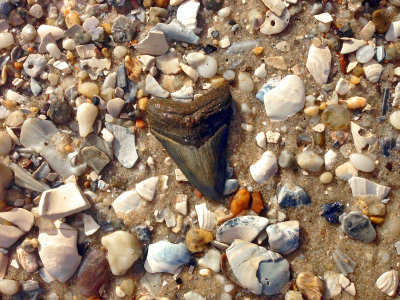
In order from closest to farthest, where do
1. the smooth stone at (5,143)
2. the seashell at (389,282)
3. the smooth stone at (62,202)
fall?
the seashell at (389,282), the smooth stone at (62,202), the smooth stone at (5,143)

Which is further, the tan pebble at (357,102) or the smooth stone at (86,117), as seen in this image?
the smooth stone at (86,117)

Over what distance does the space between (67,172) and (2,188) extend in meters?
0.46

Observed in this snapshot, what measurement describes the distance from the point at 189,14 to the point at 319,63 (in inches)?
38.5

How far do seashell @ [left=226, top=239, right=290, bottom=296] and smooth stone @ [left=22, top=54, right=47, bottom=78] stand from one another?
1.92 m

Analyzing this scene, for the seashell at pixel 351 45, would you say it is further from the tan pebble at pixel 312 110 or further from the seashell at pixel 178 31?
the seashell at pixel 178 31

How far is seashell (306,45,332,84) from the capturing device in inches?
108

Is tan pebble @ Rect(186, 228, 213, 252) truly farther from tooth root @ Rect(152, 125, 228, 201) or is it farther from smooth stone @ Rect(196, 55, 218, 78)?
smooth stone @ Rect(196, 55, 218, 78)

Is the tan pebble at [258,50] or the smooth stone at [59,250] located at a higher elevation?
the tan pebble at [258,50]

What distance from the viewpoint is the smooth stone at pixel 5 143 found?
291cm

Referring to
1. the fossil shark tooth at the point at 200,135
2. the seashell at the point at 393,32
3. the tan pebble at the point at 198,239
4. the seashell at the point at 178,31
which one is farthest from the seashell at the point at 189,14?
the tan pebble at the point at 198,239

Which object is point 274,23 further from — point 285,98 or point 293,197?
point 293,197

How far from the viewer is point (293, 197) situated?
2.70m

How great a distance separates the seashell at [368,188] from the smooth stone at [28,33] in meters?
2.55

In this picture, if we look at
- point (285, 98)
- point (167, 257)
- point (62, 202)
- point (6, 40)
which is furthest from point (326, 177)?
point (6, 40)
